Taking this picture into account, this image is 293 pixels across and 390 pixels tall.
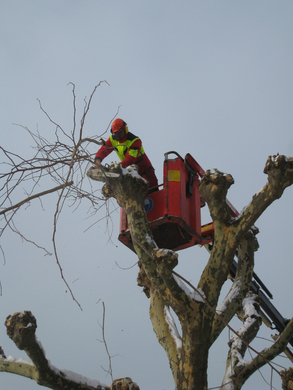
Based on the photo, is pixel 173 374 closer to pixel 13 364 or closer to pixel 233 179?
pixel 13 364

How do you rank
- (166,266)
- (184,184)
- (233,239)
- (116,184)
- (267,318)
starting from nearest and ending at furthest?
1. (166,266)
2. (233,239)
3. (116,184)
4. (184,184)
5. (267,318)

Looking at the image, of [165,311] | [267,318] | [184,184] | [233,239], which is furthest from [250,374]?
[267,318]

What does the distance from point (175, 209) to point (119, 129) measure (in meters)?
1.46

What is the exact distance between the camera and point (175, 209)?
4477 millimetres

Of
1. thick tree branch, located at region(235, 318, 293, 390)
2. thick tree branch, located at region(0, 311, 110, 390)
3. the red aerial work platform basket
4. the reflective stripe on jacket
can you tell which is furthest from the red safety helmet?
thick tree branch, located at region(235, 318, 293, 390)

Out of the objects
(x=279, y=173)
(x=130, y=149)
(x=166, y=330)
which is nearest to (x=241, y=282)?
(x=166, y=330)

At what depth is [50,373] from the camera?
10.8ft

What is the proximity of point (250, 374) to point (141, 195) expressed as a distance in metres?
2.20

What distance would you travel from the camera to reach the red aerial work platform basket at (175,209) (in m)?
4.50

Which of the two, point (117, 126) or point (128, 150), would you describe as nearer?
point (128, 150)

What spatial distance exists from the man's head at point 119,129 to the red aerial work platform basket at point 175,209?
72 cm

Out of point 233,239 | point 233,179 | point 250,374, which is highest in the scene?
point 233,179

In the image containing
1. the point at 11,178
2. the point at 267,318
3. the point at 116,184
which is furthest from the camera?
the point at 267,318

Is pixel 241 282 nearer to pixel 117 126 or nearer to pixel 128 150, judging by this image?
pixel 128 150
